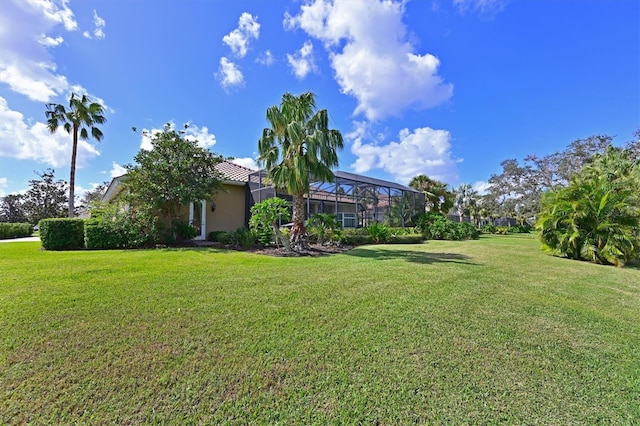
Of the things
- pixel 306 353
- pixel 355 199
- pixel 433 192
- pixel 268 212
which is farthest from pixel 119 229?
pixel 433 192

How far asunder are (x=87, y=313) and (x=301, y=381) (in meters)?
2.99

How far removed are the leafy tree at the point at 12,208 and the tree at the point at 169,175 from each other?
37.5 m

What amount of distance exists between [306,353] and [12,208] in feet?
169

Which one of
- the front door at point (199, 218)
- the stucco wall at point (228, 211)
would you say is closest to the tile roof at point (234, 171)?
the stucco wall at point (228, 211)

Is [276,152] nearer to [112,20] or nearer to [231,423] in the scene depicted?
[112,20]

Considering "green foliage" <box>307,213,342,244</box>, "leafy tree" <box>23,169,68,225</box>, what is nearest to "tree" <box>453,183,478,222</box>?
"green foliage" <box>307,213,342,244</box>

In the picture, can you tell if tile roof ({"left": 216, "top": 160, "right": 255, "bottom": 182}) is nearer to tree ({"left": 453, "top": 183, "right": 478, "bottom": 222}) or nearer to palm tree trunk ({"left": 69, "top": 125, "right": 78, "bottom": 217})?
palm tree trunk ({"left": 69, "top": 125, "right": 78, "bottom": 217})

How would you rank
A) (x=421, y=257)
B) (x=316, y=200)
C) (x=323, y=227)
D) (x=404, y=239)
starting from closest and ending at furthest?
1. (x=421, y=257)
2. (x=323, y=227)
3. (x=404, y=239)
4. (x=316, y=200)

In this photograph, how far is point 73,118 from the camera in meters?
20.7

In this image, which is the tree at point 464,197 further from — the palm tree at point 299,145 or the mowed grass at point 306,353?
the mowed grass at point 306,353

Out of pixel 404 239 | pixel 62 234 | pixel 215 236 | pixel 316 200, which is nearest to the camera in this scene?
pixel 62 234

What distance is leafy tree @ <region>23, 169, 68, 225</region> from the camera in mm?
33188

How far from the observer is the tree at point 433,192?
26.3m

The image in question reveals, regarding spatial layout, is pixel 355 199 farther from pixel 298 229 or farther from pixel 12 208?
pixel 12 208
